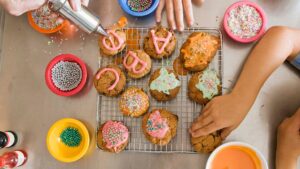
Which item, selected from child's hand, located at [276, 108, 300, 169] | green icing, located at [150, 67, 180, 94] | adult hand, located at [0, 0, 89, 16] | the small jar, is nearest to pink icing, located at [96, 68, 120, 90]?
green icing, located at [150, 67, 180, 94]

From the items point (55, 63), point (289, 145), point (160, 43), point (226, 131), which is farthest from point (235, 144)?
point (55, 63)

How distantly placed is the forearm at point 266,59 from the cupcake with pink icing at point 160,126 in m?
0.20

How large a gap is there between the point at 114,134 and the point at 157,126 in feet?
0.41

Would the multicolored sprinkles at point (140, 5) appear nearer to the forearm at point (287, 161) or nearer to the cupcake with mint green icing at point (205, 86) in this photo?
the cupcake with mint green icing at point (205, 86)

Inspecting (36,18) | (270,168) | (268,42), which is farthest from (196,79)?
(36,18)

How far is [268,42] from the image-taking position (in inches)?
39.1

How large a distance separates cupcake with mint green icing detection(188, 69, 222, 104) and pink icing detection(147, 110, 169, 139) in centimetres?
12

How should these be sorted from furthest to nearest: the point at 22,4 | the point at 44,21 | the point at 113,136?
the point at 44,21 < the point at 113,136 < the point at 22,4

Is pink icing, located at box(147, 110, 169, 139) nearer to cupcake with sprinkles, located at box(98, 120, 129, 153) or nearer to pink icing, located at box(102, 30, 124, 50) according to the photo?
cupcake with sprinkles, located at box(98, 120, 129, 153)

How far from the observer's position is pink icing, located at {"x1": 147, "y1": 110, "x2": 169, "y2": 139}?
3.23 feet

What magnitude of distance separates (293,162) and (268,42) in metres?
0.34

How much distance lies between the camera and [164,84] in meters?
1.01

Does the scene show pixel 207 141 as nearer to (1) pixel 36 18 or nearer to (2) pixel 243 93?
(2) pixel 243 93

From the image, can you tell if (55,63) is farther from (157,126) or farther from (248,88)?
(248,88)
